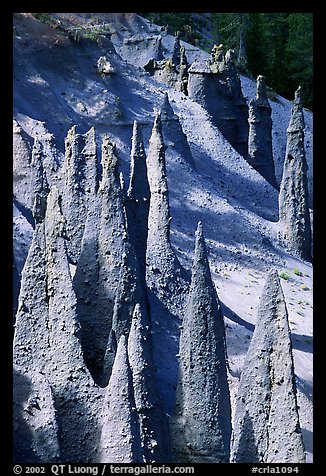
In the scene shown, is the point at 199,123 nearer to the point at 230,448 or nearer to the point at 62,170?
the point at 62,170

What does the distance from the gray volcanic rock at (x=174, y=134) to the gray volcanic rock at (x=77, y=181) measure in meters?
11.4

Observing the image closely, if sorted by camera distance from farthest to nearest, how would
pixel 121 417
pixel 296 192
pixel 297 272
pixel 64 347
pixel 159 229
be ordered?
pixel 296 192 < pixel 297 272 < pixel 159 229 < pixel 64 347 < pixel 121 417

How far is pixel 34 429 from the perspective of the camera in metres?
10.4

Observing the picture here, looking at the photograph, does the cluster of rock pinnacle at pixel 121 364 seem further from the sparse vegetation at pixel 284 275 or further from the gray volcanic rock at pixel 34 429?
the sparse vegetation at pixel 284 275

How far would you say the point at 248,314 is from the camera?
2080 cm

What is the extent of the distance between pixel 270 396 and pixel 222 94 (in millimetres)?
24408

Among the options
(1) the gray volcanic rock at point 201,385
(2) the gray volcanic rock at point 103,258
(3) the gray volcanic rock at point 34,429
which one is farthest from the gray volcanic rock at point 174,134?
(3) the gray volcanic rock at point 34,429

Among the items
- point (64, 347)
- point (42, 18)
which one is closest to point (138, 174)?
point (64, 347)

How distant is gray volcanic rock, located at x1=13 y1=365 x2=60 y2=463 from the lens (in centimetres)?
1041

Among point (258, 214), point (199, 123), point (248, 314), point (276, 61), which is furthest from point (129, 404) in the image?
point (276, 61)

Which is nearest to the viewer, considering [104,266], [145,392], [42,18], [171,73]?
[145,392]

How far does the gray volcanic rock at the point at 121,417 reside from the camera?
10383mm

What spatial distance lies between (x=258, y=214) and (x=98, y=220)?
16758mm

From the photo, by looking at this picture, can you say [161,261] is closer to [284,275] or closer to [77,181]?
[77,181]
